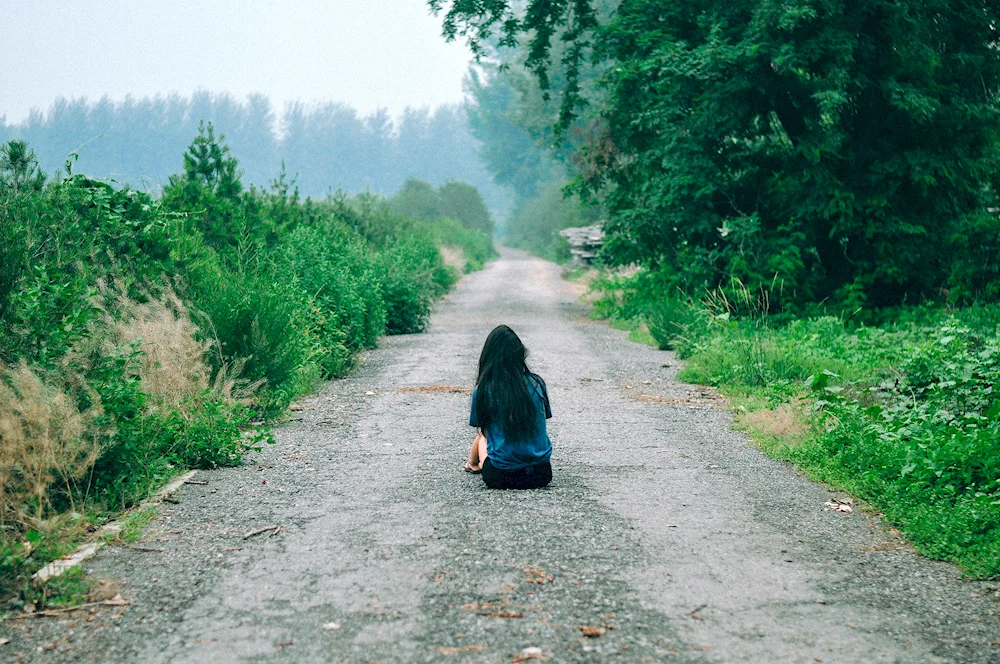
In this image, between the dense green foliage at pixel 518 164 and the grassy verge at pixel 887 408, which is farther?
the dense green foliage at pixel 518 164

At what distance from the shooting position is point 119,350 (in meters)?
7.22

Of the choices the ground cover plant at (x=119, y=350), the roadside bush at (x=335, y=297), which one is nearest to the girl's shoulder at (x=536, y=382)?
the ground cover plant at (x=119, y=350)

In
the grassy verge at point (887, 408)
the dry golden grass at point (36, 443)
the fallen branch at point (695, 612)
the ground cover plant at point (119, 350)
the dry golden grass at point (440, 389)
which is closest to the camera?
the fallen branch at point (695, 612)

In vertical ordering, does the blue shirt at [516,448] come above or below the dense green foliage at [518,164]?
below

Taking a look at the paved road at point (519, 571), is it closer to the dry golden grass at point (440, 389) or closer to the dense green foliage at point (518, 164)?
the dry golden grass at point (440, 389)

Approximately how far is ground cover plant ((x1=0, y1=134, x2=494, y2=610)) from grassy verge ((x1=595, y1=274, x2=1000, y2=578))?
4907 mm

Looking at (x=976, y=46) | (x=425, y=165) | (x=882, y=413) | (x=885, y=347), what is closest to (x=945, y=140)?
(x=976, y=46)

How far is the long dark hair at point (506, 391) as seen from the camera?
6.99m

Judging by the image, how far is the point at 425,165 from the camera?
6176 inches

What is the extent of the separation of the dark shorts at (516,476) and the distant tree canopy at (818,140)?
11.0 m

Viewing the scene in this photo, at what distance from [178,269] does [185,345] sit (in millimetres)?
2002

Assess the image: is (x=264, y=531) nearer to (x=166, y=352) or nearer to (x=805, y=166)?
(x=166, y=352)

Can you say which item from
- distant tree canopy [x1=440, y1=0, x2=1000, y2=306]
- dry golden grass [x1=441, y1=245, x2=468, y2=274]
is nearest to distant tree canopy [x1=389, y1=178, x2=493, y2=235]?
dry golden grass [x1=441, y1=245, x2=468, y2=274]

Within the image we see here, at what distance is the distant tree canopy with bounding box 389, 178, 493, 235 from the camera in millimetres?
73000
